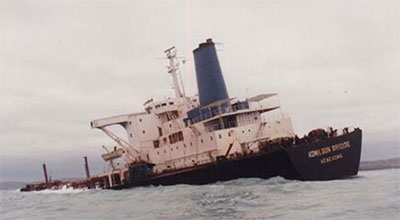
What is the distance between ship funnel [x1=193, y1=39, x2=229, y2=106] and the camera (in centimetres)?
3116

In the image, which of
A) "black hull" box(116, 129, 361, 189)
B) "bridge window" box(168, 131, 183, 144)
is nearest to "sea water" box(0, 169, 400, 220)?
"black hull" box(116, 129, 361, 189)

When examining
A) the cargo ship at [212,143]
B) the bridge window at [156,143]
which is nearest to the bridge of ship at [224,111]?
the cargo ship at [212,143]

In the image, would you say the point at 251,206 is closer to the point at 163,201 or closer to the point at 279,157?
the point at 163,201

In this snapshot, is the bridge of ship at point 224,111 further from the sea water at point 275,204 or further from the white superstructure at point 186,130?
the sea water at point 275,204

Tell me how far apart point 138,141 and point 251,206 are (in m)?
21.5

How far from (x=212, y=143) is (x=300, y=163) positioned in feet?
21.0

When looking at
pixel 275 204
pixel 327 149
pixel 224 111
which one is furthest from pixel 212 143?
pixel 275 204

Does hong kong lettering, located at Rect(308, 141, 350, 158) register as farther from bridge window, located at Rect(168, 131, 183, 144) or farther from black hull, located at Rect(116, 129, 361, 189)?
bridge window, located at Rect(168, 131, 183, 144)

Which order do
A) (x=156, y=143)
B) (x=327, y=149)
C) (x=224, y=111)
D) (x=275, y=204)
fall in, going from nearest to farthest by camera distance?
1. (x=275, y=204)
2. (x=327, y=149)
3. (x=224, y=111)
4. (x=156, y=143)

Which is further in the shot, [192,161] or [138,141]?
[138,141]

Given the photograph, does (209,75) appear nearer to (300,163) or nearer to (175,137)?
(175,137)

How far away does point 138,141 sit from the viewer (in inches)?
1459

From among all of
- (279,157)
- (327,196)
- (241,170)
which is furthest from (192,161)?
(327,196)

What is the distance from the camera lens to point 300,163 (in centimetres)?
2491
